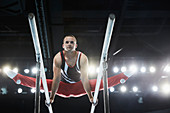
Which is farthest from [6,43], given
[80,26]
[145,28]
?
[145,28]

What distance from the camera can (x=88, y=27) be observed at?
287 inches

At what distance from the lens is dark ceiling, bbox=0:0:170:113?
5840 millimetres

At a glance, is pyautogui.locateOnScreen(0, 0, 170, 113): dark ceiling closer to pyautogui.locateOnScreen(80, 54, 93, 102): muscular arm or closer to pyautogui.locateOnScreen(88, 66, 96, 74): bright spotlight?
pyautogui.locateOnScreen(88, 66, 96, 74): bright spotlight

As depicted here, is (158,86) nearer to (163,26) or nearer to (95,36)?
(163,26)

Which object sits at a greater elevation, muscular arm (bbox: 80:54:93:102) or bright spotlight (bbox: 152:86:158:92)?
muscular arm (bbox: 80:54:93:102)

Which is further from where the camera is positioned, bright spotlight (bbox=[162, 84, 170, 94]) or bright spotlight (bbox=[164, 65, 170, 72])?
bright spotlight (bbox=[162, 84, 170, 94])

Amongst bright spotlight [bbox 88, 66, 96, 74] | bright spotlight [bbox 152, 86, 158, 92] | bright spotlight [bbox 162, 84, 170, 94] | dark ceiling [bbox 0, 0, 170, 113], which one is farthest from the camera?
bright spotlight [bbox 162, 84, 170, 94]

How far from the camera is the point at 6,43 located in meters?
7.61

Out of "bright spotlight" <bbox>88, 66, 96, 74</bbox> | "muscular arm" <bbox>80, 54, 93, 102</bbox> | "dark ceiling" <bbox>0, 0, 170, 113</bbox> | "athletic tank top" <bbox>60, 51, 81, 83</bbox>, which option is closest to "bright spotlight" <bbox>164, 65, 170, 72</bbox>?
"dark ceiling" <bbox>0, 0, 170, 113</bbox>

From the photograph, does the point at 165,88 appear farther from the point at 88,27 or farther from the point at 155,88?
the point at 88,27

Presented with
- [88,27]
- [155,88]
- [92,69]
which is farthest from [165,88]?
[88,27]

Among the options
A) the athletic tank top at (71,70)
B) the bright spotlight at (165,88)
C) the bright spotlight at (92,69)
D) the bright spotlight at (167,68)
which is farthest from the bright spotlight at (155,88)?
the athletic tank top at (71,70)

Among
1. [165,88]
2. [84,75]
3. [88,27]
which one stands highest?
[88,27]

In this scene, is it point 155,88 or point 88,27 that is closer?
point 88,27
